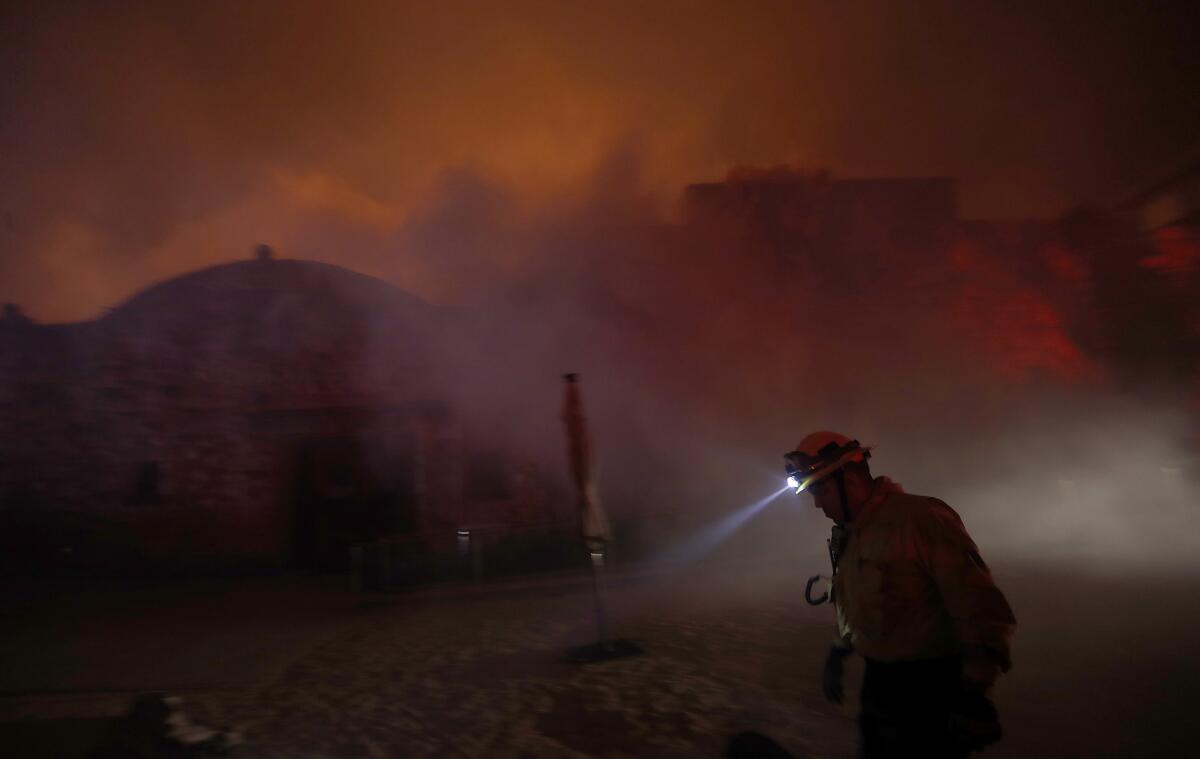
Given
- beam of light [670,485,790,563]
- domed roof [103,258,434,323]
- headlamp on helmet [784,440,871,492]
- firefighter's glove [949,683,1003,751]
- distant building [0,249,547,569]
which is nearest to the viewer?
firefighter's glove [949,683,1003,751]

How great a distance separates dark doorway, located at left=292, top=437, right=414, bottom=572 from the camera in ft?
35.6

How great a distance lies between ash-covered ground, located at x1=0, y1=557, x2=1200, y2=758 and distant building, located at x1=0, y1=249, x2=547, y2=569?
2.84m

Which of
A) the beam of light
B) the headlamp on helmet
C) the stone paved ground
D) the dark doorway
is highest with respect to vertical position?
the dark doorway

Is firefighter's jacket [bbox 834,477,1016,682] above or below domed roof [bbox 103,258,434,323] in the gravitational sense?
below

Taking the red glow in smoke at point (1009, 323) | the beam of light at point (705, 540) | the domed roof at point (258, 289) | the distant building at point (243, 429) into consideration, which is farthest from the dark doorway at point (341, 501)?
the red glow in smoke at point (1009, 323)

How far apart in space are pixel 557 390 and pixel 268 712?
6.84 metres

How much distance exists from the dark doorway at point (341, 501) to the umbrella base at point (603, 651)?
6.46 m

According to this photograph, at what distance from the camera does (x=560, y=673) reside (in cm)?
468

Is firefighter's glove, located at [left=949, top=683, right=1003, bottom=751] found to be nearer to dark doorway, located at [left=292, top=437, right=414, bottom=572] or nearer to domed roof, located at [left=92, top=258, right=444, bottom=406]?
domed roof, located at [left=92, top=258, right=444, bottom=406]

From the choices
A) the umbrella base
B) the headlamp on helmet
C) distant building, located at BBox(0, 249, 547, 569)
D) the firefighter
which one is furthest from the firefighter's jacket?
distant building, located at BBox(0, 249, 547, 569)

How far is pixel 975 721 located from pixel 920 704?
0.21 metres

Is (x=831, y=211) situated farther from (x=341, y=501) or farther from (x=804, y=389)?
(x=341, y=501)

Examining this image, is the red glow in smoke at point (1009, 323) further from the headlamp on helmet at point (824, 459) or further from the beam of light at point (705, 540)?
the headlamp on helmet at point (824, 459)

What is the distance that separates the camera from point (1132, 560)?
7594mm
